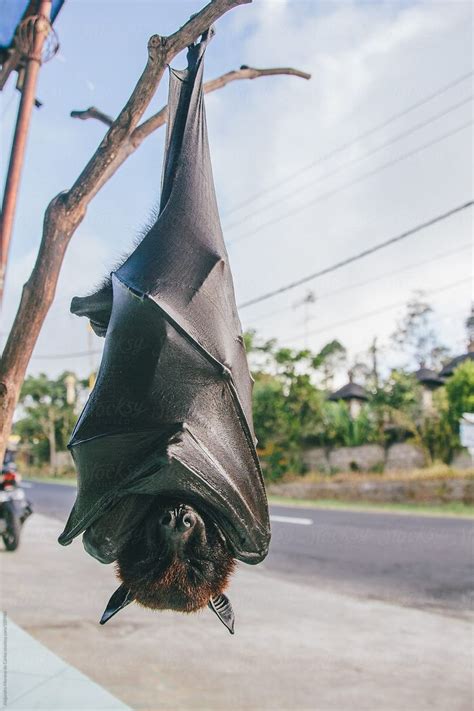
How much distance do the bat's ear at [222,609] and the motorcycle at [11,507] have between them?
819cm

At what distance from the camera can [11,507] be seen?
30.0 feet

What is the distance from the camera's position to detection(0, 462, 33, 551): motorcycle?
29.8 feet

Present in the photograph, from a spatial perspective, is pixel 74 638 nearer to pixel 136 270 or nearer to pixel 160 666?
pixel 160 666

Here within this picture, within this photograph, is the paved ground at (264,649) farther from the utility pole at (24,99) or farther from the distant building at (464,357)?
the distant building at (464,357)

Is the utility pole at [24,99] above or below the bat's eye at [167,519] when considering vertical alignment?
above

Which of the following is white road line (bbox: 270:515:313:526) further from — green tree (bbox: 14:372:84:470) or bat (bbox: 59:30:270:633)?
green tree (bbox: 14:372:84:470)

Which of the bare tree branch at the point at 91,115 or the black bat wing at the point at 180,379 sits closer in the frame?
the black bat wing at the point at 180,379

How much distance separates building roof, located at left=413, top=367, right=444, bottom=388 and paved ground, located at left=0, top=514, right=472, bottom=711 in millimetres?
21590

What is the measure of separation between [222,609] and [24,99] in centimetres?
190

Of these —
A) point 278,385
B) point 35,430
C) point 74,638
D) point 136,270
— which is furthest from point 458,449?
point 35,430

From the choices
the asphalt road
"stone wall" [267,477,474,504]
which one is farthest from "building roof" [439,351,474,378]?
the asphalt road

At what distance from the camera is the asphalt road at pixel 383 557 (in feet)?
25.8

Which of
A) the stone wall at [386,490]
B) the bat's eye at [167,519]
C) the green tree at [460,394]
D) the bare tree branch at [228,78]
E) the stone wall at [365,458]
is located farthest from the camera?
the stone wall at [365,458]

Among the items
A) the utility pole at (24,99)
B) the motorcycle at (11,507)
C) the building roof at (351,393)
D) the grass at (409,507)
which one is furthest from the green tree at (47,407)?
the utility pole at (24,99)
